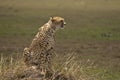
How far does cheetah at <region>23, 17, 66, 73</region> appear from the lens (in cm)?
803

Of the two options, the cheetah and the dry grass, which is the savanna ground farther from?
the cheetah

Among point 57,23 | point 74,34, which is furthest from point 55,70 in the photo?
point 74,34

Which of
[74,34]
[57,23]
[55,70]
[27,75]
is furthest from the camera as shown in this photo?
[74,34]

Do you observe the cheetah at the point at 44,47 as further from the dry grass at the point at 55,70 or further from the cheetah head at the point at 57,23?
the dry grass at the point at 55,70

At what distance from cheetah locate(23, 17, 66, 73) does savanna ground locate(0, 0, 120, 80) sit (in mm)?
369

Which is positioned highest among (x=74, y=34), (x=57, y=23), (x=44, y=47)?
(x=57, y=23)

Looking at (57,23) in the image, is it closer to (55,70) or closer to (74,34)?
(55,70)

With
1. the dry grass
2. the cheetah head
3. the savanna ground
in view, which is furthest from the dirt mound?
the cheetah head

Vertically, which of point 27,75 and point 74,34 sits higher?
point 27,75

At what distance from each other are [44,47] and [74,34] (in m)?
13.8

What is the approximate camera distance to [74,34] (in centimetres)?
2191

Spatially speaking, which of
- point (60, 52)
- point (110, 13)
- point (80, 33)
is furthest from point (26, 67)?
point (110, 13)

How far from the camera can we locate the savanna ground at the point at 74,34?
34.2ft

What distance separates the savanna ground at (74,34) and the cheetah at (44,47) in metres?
0.37
